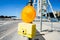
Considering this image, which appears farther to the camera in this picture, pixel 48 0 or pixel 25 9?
pixel 48 0

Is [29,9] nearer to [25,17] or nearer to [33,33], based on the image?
[25,17]

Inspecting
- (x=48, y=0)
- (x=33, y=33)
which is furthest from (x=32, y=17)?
(x=48, y=0)

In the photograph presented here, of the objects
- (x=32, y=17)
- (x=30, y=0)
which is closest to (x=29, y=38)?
(x=32, y=17)

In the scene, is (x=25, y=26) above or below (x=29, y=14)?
below

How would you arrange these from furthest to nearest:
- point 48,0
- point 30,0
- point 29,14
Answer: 1. point 48,0
2. point 30,0
3. point 29,14

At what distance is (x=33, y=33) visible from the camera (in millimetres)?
2080

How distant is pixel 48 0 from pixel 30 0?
26.1 meters

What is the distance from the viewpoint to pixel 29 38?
2.10 meters

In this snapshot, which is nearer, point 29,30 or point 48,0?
point 29,30

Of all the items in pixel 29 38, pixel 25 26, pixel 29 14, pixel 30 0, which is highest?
pixel 30 0

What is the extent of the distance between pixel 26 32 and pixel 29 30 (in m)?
0.06

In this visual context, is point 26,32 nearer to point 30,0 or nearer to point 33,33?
point 33,33

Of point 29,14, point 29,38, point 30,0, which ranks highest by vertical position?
point 30,0

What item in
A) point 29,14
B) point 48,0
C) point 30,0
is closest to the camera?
point 29,14
